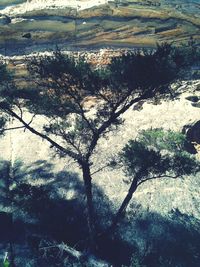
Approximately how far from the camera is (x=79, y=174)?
2639 centimetres

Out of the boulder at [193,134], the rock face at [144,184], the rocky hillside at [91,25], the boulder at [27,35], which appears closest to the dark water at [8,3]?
the rocky hillside at [91,25]

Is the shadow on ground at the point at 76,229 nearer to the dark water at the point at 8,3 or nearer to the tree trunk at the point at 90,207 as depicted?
the tree trunk at the point at 90,207

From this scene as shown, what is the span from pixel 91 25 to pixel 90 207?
2358 centimetres

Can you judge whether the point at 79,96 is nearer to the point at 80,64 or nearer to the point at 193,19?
the point at 80,64

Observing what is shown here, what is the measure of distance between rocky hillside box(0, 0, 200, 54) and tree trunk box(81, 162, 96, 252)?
20.5 meters

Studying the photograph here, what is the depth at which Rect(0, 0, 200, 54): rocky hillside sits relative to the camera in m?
37.4

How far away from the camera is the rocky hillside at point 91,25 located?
→ 37438mm

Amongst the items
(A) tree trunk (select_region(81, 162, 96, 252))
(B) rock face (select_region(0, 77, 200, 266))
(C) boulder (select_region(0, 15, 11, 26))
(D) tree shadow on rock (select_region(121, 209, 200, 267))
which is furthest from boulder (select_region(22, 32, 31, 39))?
(A) tree trunk (select_region(81, 162, 96, 252))

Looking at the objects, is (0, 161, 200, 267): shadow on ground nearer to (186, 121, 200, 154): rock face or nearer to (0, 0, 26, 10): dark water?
(186, 121, 200, 154): rock face

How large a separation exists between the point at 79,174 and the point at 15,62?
13862 millimetres

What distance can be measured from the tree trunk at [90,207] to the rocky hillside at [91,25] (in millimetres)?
20535

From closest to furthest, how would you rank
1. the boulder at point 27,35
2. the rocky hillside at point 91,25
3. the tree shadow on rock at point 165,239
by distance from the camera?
the tree shadow on rock at point 165,239 < the rocky hillside at point 91,25 < the boulder at point 27,35

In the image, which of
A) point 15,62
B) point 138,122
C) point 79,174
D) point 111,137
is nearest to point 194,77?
point 138,122

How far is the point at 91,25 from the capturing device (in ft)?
127
